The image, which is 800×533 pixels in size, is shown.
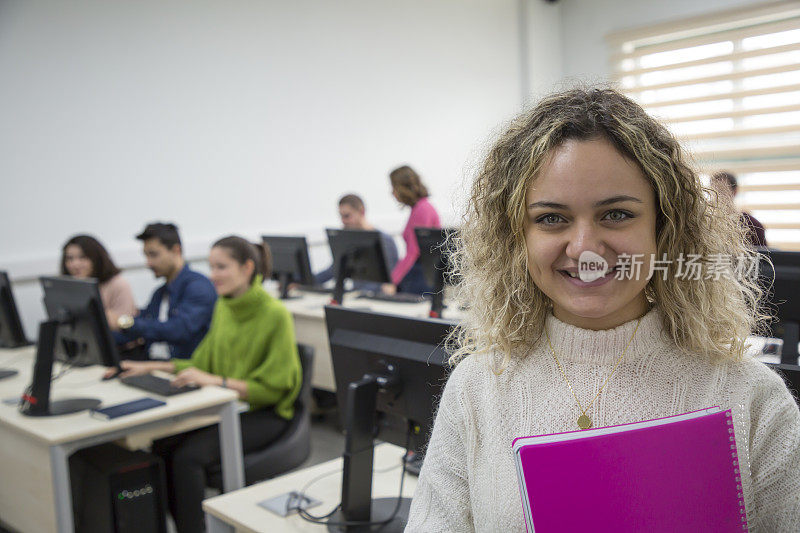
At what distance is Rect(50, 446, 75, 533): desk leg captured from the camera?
2.33 metres

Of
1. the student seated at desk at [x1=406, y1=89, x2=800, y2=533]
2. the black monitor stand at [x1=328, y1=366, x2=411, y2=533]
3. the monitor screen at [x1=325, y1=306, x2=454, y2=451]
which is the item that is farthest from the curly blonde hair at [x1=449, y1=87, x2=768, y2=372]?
the black monitor stand at [x1=328, y1=366, x2=411, y2=533]

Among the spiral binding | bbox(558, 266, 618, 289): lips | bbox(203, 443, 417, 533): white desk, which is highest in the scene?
bbox(558, 266, 618, 289): lips

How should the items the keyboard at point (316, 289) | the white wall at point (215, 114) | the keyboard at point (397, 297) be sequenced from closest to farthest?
the keyboard at point (397, 297)
the white wall at point (215, 114)
the keyboard at point (316, 289)

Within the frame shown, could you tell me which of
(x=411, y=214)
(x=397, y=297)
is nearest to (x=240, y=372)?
(x=397, y=297)

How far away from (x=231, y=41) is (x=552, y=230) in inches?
204

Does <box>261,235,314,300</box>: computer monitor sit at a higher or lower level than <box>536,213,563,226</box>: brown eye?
lower

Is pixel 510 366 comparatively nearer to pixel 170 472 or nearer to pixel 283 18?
pixel 170 472

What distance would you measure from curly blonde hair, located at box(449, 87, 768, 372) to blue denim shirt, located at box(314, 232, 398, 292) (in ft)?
10.0

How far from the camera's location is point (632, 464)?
0.81 m

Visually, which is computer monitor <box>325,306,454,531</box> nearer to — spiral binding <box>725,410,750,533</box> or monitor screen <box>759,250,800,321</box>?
spiral binding <box>725,410,750,533</box>

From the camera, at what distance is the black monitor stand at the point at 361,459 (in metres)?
1.58

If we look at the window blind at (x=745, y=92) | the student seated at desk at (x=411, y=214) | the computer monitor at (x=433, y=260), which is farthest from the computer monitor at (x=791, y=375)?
the window blind at (x=745, y=92)

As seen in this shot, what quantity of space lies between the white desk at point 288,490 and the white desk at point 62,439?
78 centimetres

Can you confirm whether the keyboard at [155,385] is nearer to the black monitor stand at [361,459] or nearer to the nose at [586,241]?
the black monitor stand at [361,459]
